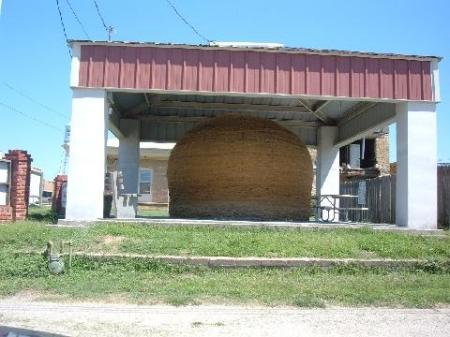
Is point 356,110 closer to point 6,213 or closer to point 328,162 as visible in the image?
point 328,162

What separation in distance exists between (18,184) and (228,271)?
8687 mm

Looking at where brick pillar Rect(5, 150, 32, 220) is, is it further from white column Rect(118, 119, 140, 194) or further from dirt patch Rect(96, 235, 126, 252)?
dirt patch Rect(96, 235, 126, 252)

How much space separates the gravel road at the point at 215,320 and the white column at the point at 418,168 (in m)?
6.55

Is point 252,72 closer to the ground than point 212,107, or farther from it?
closer to the ground

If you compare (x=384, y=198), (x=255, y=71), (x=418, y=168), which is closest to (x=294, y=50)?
(x=255, y=71)

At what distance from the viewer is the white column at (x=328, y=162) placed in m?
22.0

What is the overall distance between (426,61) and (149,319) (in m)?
11.2

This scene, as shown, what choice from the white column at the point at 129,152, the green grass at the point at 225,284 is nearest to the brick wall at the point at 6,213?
the white column at the point at 129,152

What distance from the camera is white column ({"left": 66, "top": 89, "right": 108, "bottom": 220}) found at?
44.1 ft

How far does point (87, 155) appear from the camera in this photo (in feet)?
44.7

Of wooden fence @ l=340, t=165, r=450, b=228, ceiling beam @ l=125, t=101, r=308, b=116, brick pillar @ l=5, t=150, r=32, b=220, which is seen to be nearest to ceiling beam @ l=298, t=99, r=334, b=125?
ceiling beam @ l=125, t=101, r=308, b=116

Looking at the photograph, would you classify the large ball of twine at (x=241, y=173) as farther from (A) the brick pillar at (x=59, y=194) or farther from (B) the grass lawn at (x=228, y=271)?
(A) the brick pillar at (x=59, y=194)

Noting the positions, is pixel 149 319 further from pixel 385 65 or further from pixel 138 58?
pixel 385 65

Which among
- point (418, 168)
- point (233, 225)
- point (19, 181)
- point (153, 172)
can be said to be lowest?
point (233, 225)
